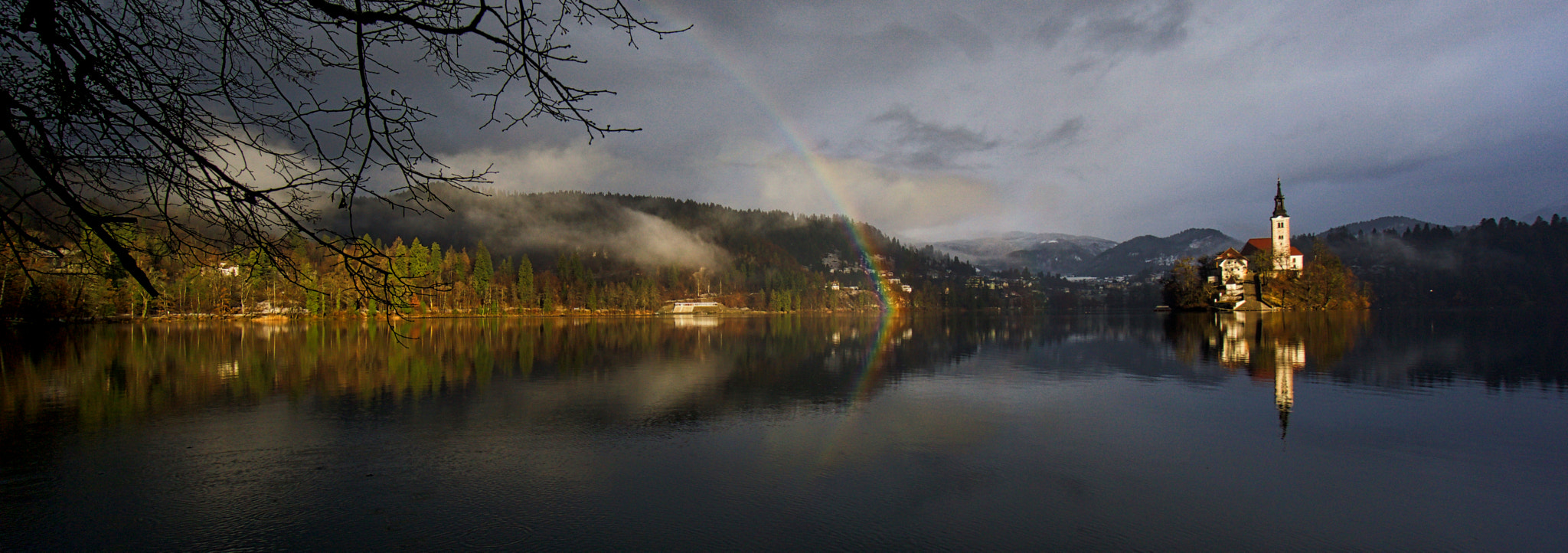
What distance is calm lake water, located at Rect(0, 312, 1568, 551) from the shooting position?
7.23 meters

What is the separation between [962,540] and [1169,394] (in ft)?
40.1

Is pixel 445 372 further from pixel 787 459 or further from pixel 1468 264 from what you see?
pixel 1468 264

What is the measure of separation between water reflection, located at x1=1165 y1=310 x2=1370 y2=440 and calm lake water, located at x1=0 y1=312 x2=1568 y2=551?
0.46 m

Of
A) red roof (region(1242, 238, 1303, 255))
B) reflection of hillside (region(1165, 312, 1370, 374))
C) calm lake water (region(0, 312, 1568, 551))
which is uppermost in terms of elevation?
red roof (region(1242, 238, 1303, 255))

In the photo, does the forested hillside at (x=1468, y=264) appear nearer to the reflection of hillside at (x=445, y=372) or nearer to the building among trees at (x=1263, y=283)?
the building among trees at (x=1263, y=283)

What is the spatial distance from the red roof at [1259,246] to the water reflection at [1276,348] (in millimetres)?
56891

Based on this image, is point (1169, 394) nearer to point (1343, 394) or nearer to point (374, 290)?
point (1343, 394)

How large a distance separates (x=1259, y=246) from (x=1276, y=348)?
84.5 m

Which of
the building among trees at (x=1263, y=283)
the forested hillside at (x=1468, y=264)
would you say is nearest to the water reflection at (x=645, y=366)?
the building among trees at (x=1263, y=283)

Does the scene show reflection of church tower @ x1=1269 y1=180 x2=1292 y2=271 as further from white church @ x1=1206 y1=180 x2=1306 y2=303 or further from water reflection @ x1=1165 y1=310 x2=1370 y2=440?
water reflection @ x1=1165 y1=310 x2=1370 y2=440

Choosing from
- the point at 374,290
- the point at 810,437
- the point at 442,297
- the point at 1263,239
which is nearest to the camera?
the point at 374,290

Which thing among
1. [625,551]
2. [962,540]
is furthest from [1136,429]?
[625,551]

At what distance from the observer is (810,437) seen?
1170cm

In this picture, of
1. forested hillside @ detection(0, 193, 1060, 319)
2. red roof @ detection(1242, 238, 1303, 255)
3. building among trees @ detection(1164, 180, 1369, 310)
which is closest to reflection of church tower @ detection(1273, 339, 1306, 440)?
forested hillside @ detection(0, 193, 1060, 319)
